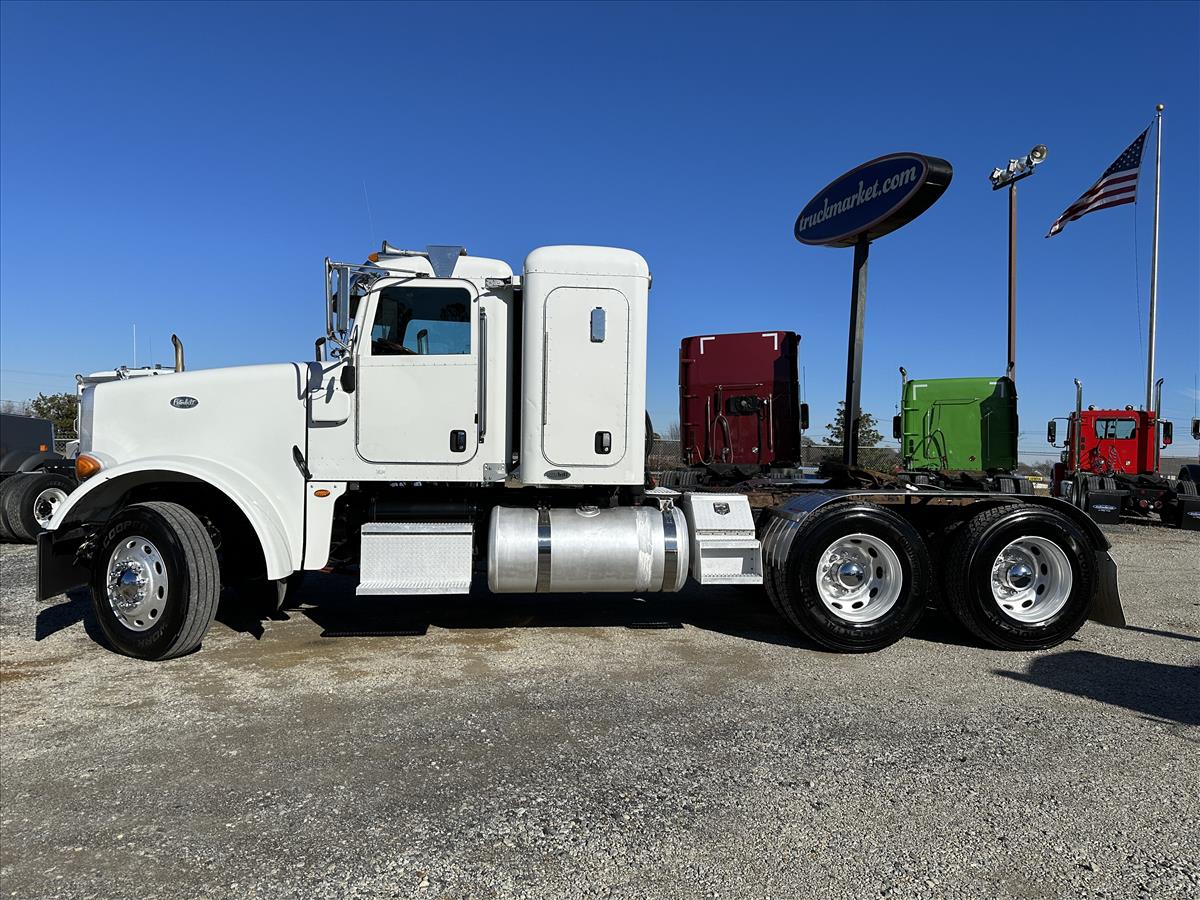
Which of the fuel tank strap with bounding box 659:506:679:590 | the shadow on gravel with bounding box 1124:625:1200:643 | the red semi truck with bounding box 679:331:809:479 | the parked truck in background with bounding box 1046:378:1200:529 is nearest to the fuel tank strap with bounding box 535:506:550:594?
the fuel tank strap with bounding box 659:506:679:590

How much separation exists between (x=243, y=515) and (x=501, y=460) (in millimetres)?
2080

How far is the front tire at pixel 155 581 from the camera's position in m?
5.06

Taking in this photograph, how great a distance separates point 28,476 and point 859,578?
12.0m

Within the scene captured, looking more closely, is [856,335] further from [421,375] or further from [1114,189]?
[1114,189]

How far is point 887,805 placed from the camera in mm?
3166

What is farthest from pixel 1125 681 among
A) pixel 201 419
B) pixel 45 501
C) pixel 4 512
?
pixel 4 512

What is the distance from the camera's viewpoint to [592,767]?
3525mm

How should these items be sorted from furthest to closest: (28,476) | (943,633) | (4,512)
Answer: (28,476) < (4,512) < (943,633)

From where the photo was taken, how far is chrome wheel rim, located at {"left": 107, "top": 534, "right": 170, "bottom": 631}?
16.8 feet

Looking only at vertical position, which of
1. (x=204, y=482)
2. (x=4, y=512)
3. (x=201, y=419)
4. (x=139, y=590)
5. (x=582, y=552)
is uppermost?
(x=201, y=419)

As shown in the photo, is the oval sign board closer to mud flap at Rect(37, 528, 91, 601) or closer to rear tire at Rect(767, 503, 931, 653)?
rear tire at Rect(767, 503, 931, 653)

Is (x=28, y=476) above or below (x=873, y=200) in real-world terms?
below

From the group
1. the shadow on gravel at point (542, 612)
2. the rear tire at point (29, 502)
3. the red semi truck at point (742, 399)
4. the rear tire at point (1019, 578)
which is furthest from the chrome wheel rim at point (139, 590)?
the rear tire at point (29, 502)

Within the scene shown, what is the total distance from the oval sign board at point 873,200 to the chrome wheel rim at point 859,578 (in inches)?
138
